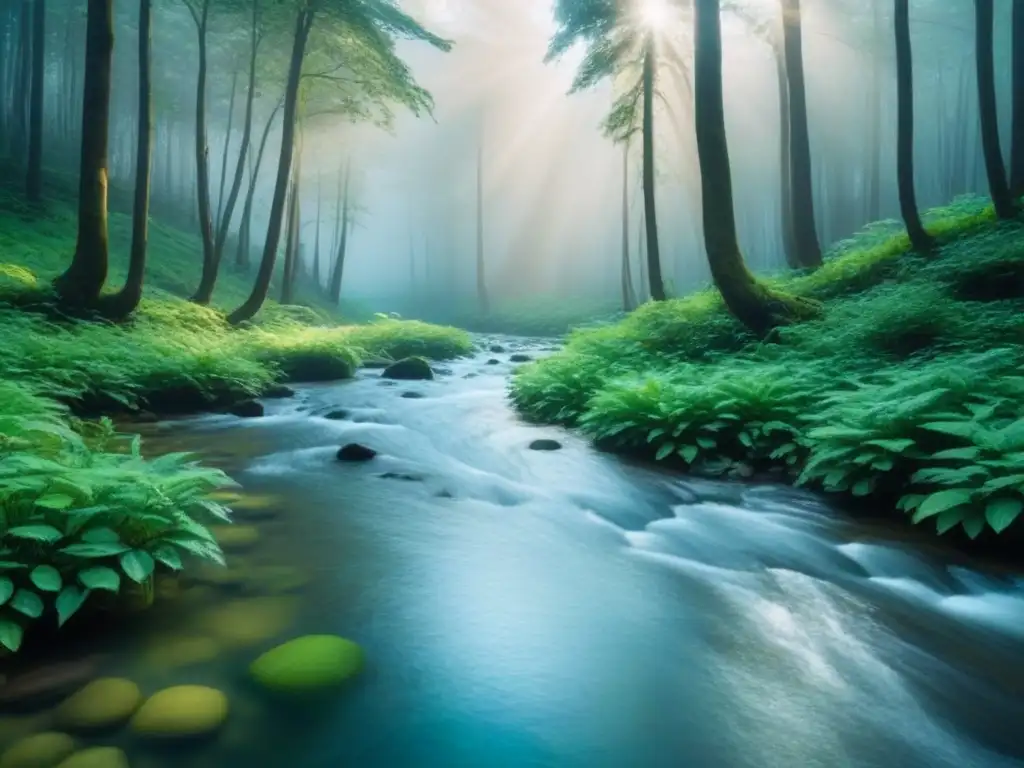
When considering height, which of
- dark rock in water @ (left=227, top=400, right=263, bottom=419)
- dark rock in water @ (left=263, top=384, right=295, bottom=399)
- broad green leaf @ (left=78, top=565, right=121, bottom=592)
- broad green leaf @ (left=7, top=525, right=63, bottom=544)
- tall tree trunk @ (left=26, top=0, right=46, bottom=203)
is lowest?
broad green leaf @ (left=78, top=565, right=121, bottom=592)

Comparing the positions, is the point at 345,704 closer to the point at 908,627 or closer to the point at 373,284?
the point at 908,627

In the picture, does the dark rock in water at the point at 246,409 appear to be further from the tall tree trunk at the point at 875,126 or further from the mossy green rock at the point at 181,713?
the tall tree trunk at the point at 875,126

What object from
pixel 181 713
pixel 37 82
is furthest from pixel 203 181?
pixel 181 713

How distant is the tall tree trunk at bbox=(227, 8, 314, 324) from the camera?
14.0m

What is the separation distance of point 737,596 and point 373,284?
96563mm

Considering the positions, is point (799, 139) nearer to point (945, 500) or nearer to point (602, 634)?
point (945, 500)

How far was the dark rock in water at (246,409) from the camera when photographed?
9250mm

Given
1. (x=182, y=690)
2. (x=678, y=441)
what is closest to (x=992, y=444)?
(x=678, y=441)

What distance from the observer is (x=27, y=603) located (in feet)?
8.41

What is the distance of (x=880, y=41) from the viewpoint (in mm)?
26609

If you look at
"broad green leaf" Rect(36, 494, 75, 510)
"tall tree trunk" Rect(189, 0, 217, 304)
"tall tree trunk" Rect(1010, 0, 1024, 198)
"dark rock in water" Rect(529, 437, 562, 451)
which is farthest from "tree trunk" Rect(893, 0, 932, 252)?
"tall tree trunk" Rect(189, 0, 217, 304)

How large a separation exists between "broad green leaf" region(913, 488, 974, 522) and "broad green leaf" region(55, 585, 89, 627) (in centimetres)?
499

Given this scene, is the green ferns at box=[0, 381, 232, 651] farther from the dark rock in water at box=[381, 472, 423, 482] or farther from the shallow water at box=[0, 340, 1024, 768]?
the dark rock in water at box=[381, 472, 423, 482]

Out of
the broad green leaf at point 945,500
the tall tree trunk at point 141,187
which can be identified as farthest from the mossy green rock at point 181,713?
the tall tree trunk at point 141,187
